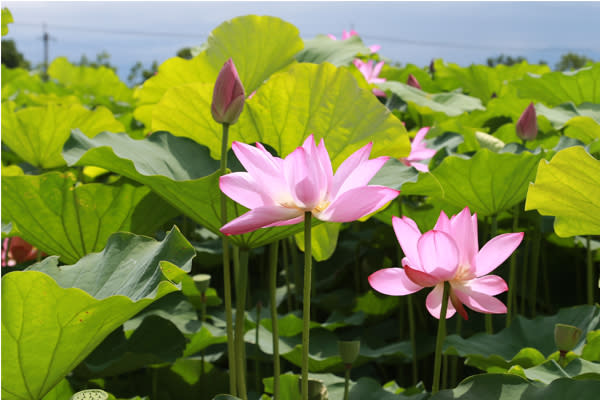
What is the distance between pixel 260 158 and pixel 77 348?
35 centimetres

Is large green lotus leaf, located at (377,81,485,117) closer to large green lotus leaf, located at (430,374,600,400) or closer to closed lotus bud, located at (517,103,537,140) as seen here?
closed lotus bud, located at (517,103,537,140)

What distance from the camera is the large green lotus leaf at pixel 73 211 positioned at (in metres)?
1.22

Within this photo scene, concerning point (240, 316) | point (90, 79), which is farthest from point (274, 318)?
point (90, 79)

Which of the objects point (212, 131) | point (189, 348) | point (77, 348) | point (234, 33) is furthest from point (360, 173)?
point (234, 33)

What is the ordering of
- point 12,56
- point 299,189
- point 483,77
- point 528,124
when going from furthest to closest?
1. point 12,56
2. point 483,77
3. point 528,124
4. point 299,189

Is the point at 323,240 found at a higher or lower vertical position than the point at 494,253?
lower

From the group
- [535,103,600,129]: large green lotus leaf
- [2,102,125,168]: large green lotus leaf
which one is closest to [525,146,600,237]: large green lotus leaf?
[535,103,600,129]: large green lotus leaf

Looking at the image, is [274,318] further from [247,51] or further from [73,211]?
[247,51]

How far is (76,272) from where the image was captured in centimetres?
92

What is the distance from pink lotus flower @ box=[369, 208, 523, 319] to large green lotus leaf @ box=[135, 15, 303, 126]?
93 cm

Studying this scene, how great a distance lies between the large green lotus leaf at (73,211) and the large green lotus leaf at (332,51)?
0.86 m

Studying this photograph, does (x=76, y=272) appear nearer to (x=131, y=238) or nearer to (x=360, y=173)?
(x=131, y=238)

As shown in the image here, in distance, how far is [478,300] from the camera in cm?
73

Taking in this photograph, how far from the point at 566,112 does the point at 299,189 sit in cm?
130
